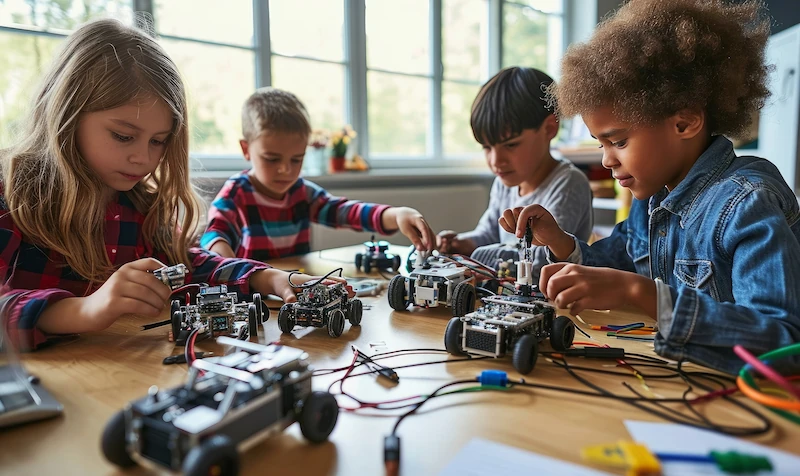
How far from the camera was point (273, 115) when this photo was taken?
171 cm

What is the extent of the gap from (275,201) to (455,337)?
121cm

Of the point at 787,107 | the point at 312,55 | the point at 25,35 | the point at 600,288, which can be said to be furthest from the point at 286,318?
the point at 787,107

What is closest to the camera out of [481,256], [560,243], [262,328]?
[262,328]

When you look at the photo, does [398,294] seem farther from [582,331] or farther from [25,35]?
[25,35]

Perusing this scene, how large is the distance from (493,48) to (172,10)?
208 cm

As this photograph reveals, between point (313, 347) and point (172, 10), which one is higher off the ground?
point (172, 10)

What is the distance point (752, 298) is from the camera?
2.50ft

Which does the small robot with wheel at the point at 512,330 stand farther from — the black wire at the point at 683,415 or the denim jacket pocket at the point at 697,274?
the denim jacket pocket at the point at 697,274

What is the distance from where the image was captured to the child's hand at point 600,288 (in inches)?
31.1

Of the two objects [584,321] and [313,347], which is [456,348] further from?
[584,321]

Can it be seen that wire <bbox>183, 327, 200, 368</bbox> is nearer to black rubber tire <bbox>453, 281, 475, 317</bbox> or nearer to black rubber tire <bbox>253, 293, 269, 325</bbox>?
black rubber tire <bbox>253, 293, 269, 325</bbox>

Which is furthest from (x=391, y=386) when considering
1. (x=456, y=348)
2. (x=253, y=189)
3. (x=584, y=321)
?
(x=253, y=189)

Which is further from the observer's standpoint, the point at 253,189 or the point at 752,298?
the point at 253,189

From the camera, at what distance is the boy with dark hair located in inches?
63.0
